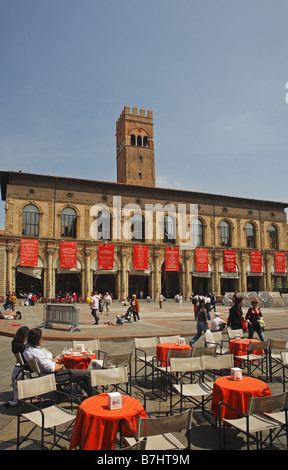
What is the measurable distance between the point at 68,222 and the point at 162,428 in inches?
1419

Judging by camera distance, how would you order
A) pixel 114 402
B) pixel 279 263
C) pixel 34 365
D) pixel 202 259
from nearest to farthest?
pixel 114 402, pixel 34 365, pixel 202 259, pixel 279 263

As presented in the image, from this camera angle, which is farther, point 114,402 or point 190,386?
point 190,386

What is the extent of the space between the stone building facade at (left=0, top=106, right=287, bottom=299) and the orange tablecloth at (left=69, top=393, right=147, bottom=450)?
1291 inches

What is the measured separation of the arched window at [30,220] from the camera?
119 feet

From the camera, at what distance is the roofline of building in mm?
36781

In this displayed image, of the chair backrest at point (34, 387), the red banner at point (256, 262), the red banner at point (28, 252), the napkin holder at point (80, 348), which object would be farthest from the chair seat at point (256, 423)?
the red banner at point (256, 262)

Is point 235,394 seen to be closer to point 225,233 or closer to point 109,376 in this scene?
point 109,376

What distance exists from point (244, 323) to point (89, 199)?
31443 mm

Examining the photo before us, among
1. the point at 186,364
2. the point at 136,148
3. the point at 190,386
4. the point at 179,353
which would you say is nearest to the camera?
the point at 190,386

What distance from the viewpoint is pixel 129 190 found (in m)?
40.5

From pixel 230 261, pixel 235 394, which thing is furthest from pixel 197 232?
pixel 235 394

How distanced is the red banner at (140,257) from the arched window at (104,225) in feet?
11.4

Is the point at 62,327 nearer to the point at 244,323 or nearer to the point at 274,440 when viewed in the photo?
the point at 244,323

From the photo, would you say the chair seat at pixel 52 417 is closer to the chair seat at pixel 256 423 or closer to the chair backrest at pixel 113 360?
the chair backrest at pixel 113 360
